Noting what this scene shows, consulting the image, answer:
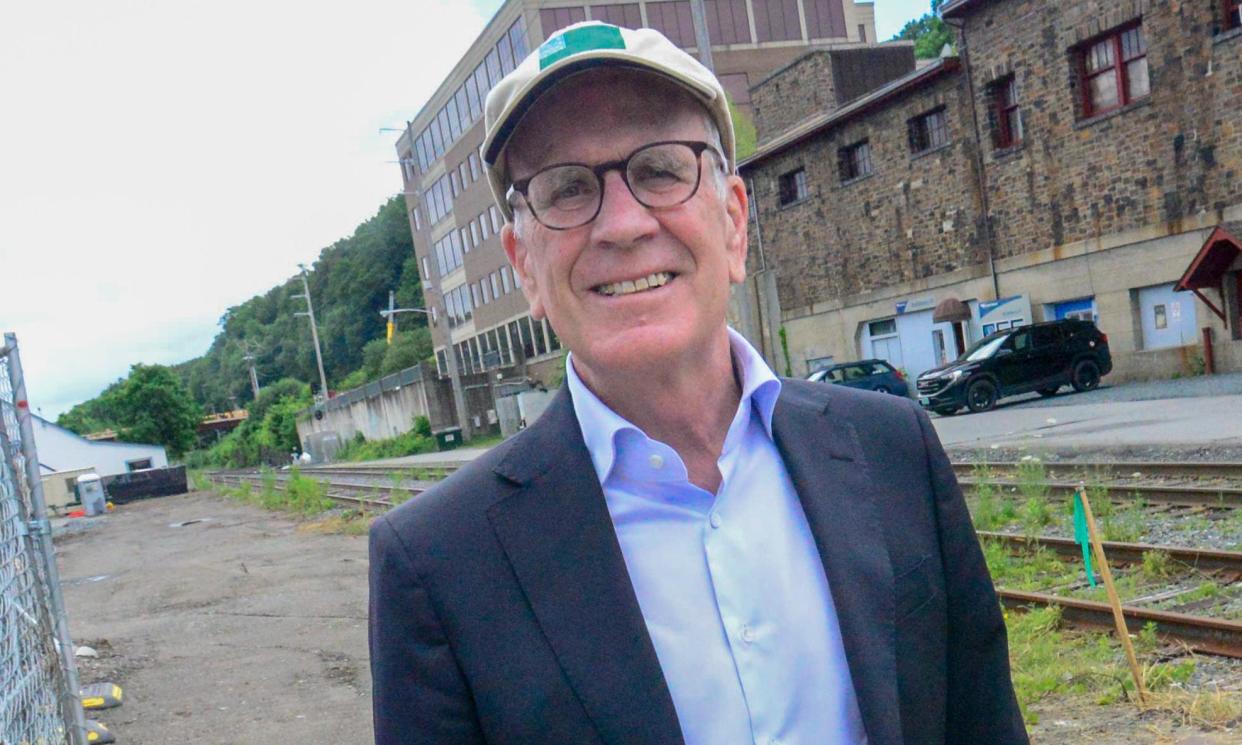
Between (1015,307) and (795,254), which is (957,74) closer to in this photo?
(1015,307)

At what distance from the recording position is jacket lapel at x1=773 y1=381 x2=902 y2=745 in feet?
5.41

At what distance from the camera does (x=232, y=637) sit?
10.3m

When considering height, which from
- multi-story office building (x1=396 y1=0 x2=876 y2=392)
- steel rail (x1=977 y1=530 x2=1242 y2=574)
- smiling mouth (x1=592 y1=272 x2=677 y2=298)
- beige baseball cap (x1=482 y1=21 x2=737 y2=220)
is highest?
multi-story office building (x1=396 y1=0 x2=876 y2=392)

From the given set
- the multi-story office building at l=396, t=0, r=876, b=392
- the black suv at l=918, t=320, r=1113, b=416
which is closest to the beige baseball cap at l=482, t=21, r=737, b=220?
the black suv at l=918, t=320, r=1113, b=416

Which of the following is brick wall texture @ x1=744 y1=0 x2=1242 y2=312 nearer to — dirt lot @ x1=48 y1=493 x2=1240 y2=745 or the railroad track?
the railroad track

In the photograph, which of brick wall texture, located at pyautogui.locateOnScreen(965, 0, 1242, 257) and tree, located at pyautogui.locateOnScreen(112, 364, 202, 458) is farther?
tree, located at pyautogui.locateOnScreen(112, 364, 202, 458)

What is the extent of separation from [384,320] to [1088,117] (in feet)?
256

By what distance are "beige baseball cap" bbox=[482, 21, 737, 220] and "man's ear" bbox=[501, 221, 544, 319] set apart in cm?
22

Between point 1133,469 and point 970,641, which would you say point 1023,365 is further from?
point 970,641

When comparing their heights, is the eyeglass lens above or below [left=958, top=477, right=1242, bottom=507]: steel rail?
above

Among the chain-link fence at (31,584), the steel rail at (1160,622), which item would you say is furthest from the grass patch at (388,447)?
the steel rail at (1160,622)

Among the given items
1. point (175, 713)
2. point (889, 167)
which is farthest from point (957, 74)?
point (175, 713)

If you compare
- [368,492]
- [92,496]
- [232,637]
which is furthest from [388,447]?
[232,637]

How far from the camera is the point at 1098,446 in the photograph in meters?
13.8
